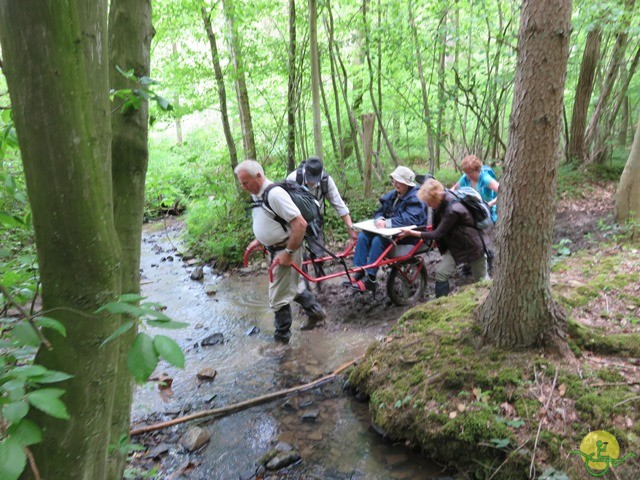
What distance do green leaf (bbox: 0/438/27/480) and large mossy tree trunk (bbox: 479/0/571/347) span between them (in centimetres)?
307

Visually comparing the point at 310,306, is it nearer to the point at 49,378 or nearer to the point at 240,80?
the point at 49,378

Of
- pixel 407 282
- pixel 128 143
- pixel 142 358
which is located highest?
pixel 128 143

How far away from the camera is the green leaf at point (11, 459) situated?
83 centimetres

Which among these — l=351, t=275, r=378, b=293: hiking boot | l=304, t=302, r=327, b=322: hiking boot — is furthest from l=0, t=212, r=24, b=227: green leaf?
l=351, t=275, r=378, b=293: hiking boot

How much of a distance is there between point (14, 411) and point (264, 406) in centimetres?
337

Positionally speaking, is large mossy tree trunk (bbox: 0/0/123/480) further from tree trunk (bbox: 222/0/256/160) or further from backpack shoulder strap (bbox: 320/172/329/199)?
tree trunk (bbox: 222/0/256/160)

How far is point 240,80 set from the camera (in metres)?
9.89

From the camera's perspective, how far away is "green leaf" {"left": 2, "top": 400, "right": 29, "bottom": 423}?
Result: 0.89 m

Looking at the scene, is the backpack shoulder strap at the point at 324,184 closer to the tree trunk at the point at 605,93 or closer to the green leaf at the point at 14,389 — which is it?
the green leaf at the point at 14,389

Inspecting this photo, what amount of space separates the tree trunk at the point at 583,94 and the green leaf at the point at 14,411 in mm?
13035

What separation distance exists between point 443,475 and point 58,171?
10.0ft

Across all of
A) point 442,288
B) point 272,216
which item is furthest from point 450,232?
point 272,216

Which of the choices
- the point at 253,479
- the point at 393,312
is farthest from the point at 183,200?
the point at 253,479

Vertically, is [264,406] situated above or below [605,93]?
below
